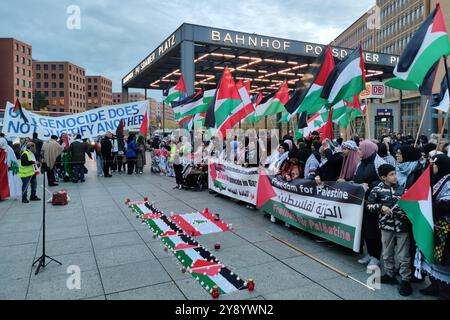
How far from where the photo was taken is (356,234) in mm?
4988

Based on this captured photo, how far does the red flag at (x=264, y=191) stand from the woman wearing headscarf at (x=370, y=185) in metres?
2.39

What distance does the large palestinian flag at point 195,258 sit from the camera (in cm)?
440

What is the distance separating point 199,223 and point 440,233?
4.67 metres

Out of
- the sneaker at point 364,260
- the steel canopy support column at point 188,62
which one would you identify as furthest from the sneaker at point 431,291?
the steel canopy support column at point 188,62

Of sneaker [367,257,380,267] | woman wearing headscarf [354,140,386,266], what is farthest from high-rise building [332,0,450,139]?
sneaker [367,257,380,267]

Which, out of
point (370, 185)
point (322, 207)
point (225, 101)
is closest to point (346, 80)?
point (370, 185)

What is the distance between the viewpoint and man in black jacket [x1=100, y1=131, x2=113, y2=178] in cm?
1505

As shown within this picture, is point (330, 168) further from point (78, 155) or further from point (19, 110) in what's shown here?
point (78, 155)

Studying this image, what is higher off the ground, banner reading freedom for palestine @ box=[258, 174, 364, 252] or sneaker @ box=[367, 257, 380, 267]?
banner reading freedom for palestine @ box=[258, 174, 364, 252]

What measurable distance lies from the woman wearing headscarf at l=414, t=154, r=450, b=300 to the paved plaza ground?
27 cm

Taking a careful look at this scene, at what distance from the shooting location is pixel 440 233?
396 centimetres

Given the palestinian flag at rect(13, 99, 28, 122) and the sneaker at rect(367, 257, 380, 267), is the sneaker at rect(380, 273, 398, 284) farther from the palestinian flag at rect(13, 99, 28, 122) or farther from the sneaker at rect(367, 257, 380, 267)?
the palestinian flag at rect(13, 99, 28, 122)
